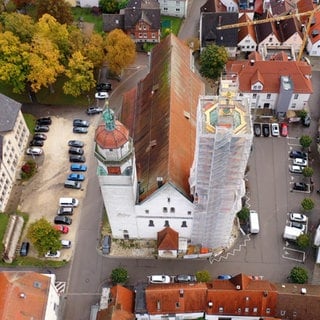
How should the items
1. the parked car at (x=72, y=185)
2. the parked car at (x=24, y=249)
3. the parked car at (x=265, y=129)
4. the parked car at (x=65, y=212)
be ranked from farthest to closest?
the parked car at (x=265, y=129) → the parked car at (x=72, y=185) → the parked car at (x=65, y=212) → the parked car at (x=24, y=249)

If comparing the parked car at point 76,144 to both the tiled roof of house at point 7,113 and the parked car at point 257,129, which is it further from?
the parked car at point 257,129

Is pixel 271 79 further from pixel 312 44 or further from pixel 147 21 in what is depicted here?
pixel 147 21

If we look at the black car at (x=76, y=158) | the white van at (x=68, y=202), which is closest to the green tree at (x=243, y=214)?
the white van at (x=68, y=202)

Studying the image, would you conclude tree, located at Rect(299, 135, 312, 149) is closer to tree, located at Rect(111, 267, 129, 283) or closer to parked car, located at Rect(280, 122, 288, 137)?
parked car, located at Rect(280, 122, 288, 137)

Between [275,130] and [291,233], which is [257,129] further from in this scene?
[291,233]

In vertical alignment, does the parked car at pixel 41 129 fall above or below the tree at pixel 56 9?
below

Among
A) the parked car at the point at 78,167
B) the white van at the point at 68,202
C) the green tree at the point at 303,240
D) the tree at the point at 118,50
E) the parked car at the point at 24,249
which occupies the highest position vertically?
the tree at the point at 118,50

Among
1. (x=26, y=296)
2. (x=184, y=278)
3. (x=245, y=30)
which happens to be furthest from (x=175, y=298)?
(x=245, y=30)
